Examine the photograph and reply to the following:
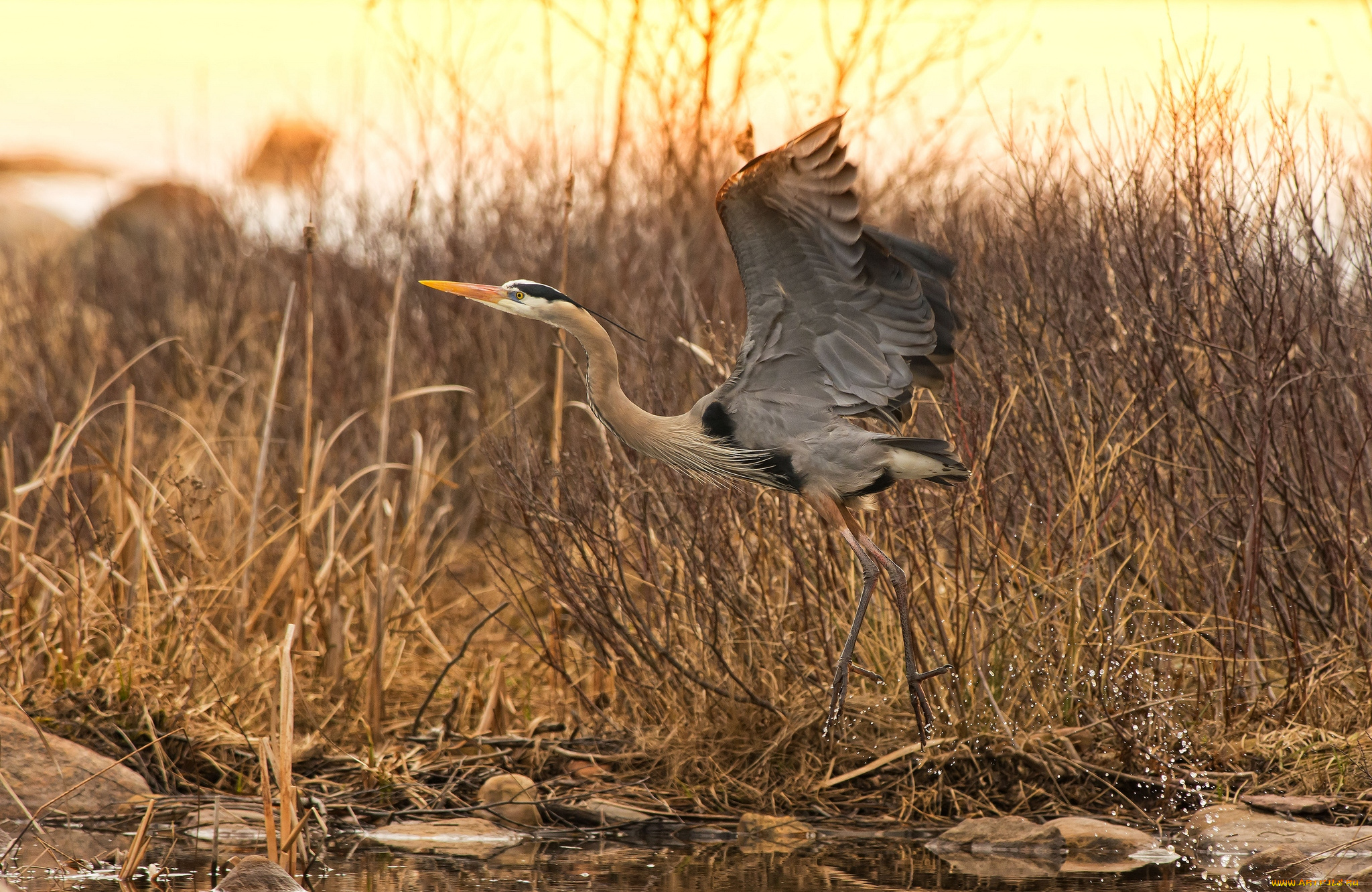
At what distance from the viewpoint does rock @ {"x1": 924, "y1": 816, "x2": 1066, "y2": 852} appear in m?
5.25

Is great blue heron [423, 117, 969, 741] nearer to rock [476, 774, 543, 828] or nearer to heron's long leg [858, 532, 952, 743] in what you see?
heron's long leg [858, 532, 952, 743]

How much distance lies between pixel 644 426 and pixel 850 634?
3.03ft

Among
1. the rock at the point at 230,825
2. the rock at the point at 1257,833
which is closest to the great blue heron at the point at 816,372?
the rock at the point at 1257,833

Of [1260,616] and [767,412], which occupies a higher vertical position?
[767,412]

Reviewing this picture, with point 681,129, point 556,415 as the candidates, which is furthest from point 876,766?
point 681,129

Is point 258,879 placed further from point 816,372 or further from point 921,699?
point 816,372

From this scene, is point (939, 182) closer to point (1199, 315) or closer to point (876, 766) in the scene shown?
point (1199, 315)

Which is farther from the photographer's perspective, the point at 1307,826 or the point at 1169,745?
the point at 1169,745

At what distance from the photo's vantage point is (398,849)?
538cm

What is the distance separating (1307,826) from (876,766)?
1492 mm

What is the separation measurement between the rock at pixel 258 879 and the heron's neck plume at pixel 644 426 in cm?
165

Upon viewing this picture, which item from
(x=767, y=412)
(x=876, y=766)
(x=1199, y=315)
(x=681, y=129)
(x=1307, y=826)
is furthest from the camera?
(x=681, y=129)

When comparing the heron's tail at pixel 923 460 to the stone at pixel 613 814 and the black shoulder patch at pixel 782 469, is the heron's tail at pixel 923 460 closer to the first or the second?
the black shoulder patch at pixel 782 469

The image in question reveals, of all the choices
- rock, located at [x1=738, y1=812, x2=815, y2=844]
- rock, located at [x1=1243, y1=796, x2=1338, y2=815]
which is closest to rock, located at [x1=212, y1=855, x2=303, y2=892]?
rock, located at [x1=738, y1=812, x2=815, y2=844]
